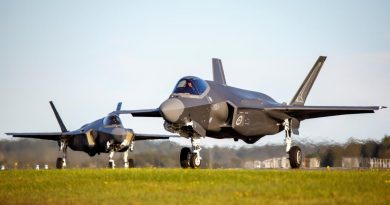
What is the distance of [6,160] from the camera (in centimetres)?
5062

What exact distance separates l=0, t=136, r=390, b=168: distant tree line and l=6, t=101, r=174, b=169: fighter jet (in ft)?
4.93

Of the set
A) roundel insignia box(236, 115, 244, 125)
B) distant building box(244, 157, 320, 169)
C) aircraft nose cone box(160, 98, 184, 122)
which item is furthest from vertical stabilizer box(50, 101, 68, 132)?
aircraft nose cone box(160, 98, 184, 122)

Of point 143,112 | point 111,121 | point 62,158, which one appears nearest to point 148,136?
point 111,121

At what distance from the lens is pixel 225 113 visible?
29281 mm

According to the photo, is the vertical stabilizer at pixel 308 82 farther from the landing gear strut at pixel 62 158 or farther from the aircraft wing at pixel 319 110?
the landing gear strut at pixel 62 158

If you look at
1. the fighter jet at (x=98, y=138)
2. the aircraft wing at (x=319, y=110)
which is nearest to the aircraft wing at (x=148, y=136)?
the fighter jet at (x=98, y=138)

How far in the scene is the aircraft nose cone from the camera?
86.4 feet

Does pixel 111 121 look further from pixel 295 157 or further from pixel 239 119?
pixel 295 157

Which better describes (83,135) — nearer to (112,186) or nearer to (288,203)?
(112,186)

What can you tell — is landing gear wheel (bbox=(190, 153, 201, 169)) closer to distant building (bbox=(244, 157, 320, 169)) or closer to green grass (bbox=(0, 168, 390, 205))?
green grass (bbox=(0, 168, 390, 205))

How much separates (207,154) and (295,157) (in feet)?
46.5

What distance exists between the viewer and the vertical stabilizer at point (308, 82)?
3594cm

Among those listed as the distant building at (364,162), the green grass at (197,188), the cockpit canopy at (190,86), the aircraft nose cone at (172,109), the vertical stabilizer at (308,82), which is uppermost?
the vertical stabilizer at (308,82)

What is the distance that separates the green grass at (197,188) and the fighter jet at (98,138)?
2298 cm
